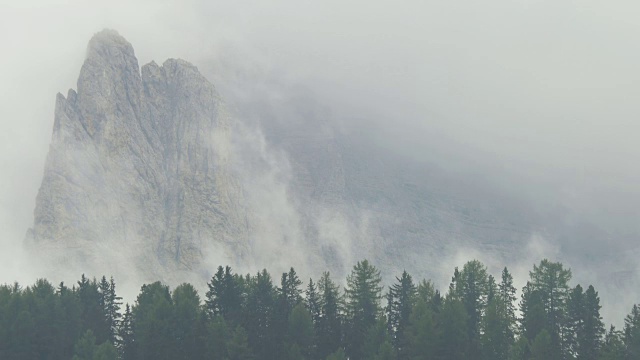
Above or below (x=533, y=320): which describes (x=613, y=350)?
below

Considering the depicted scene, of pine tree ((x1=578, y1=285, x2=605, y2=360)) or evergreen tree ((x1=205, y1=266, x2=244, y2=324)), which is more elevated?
evergreen tree ((x1=205, y1=266, x2=244, y2=324))

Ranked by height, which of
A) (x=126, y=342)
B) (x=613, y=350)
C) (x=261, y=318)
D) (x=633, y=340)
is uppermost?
(x=261, y=318)

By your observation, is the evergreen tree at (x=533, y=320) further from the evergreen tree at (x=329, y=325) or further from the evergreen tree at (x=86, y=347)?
the evergreen tree at (x=86, y=347)

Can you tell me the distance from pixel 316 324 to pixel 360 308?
23.7ft

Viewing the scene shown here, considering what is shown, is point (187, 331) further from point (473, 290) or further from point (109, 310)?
point (473, 290)

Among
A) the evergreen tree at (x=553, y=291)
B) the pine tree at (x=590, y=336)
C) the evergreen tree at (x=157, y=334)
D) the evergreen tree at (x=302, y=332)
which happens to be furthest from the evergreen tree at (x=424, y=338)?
the evergreen tree at (x=157, y=334)

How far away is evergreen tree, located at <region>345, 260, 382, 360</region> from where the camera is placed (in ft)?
445

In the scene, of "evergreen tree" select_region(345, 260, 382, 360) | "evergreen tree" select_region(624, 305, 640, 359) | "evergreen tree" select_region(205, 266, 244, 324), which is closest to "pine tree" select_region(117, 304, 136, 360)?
"evergreen tree" select_region(205, 266, 244, 324)

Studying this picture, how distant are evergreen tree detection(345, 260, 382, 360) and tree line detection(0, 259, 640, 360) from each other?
0.14 meters

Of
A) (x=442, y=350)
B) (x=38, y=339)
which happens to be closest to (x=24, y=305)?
(x=38, y=339)

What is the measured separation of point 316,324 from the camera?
455ft

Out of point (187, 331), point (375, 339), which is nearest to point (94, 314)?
point (187, 331)

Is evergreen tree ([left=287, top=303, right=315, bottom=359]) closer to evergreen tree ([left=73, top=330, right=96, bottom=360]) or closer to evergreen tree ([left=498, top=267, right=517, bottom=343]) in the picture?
evergreen tree ([left=73, top=330, right=96, bottom=360])

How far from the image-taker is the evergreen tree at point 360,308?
445 feet
